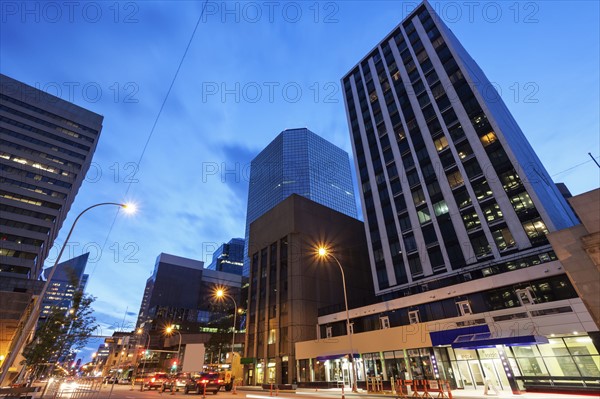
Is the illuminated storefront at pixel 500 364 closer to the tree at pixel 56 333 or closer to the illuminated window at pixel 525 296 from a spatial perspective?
the illuminated window at pixel 525 296

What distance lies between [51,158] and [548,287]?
4765 inches

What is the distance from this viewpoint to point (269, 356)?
157 ft

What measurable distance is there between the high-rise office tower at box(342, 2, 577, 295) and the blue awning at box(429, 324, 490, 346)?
11684 mm

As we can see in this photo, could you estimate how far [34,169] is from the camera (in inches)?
3413

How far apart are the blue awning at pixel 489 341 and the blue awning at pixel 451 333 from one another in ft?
1.56

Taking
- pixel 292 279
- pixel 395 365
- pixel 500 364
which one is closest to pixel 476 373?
pixel 500 364

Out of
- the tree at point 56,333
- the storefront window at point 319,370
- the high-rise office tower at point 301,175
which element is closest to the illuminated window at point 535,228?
the storefront window at point 319,370

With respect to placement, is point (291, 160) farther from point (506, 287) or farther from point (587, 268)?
point (587, 268)

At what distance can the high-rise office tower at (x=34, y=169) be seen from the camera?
3027 inches

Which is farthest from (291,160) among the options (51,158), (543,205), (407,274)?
(543,205)

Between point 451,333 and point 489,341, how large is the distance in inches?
171

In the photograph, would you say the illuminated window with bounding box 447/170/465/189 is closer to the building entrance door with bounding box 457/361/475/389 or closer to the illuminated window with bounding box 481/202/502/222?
the illuminated window with bounding box 481/202/502/222

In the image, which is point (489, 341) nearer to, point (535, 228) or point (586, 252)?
point (586, 252)

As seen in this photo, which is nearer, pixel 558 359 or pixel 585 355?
pixel 585 355
